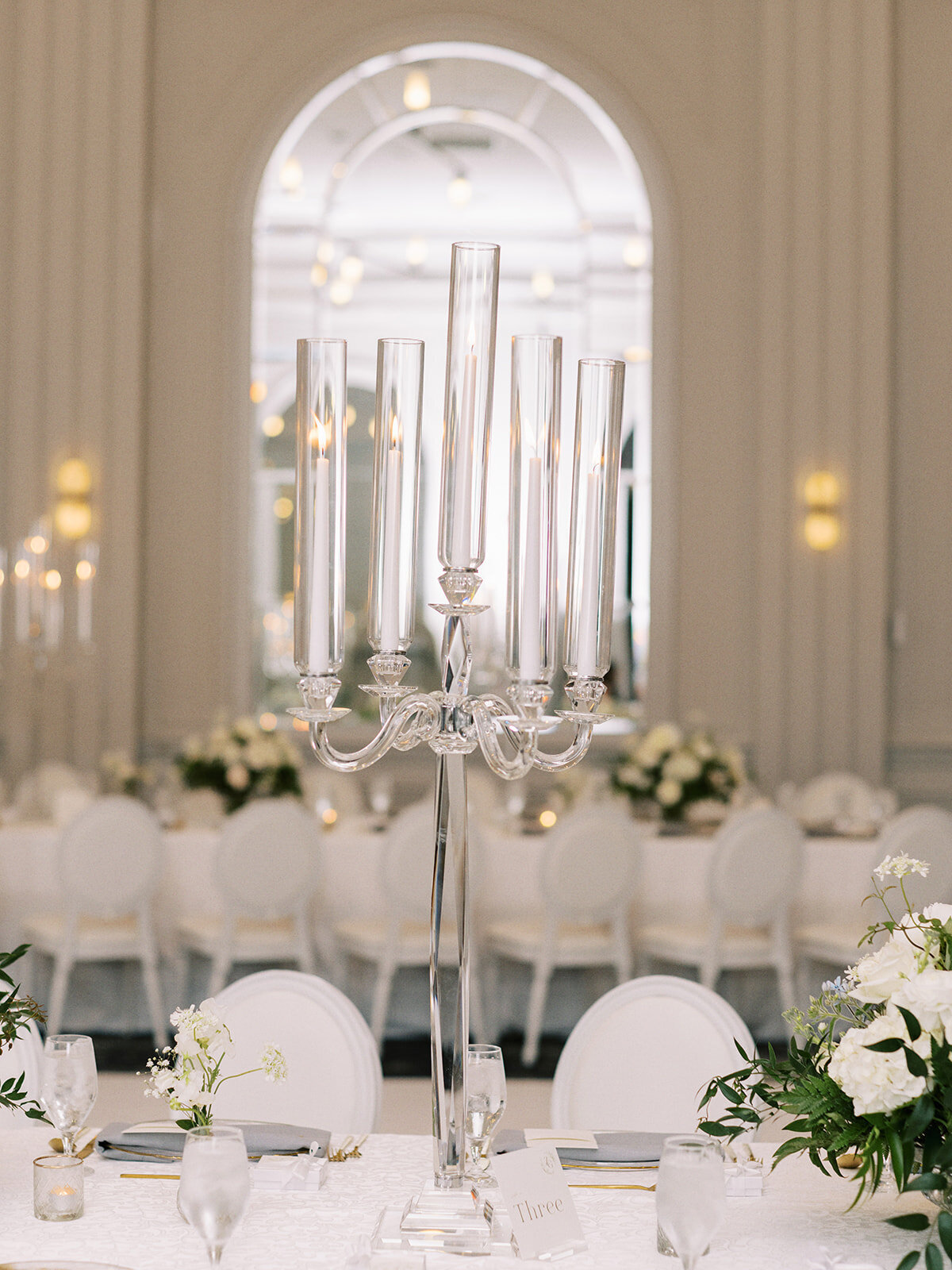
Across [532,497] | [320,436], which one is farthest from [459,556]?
[320,436]

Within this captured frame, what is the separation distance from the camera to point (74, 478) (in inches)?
287

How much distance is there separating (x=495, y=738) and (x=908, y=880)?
334 cm

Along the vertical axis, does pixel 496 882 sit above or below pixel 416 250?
below

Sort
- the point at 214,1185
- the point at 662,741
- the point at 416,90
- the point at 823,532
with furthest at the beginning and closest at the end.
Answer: the point at 416,90 < the point at 823,532 < the point at 662,741 < the point at 214,1185

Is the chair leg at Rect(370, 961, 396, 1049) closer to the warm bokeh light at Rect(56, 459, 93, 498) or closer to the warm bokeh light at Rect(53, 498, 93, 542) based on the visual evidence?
the warm bokeh light at Rect(53, 498, 93, 542)

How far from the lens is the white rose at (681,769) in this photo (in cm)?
545

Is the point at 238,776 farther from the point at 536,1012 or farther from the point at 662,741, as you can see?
the point at 662,741

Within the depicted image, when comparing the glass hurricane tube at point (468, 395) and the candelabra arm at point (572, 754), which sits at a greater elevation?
the glass hurricane tube at point (468, 395)

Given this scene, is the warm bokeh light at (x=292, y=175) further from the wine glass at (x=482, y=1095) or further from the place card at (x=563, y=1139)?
the wine glass at (x=482, y=1095)

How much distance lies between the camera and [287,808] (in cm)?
486

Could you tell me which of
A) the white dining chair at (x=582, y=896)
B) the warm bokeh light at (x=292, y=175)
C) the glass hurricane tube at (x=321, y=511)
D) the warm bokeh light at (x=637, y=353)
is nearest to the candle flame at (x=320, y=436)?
the glass hurricane tube at (x=321, y=511)

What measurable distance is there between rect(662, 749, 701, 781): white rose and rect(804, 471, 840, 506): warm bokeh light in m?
2.24

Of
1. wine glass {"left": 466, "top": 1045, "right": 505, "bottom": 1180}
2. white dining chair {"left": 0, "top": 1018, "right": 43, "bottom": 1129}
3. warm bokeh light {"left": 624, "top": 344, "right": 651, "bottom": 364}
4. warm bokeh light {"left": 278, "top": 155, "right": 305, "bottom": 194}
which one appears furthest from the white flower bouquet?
warm bokeh light {"left": 278, "top": 155, "right": 305, "bottom": 194}

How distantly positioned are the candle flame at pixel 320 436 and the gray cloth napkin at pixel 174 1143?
970 mm
